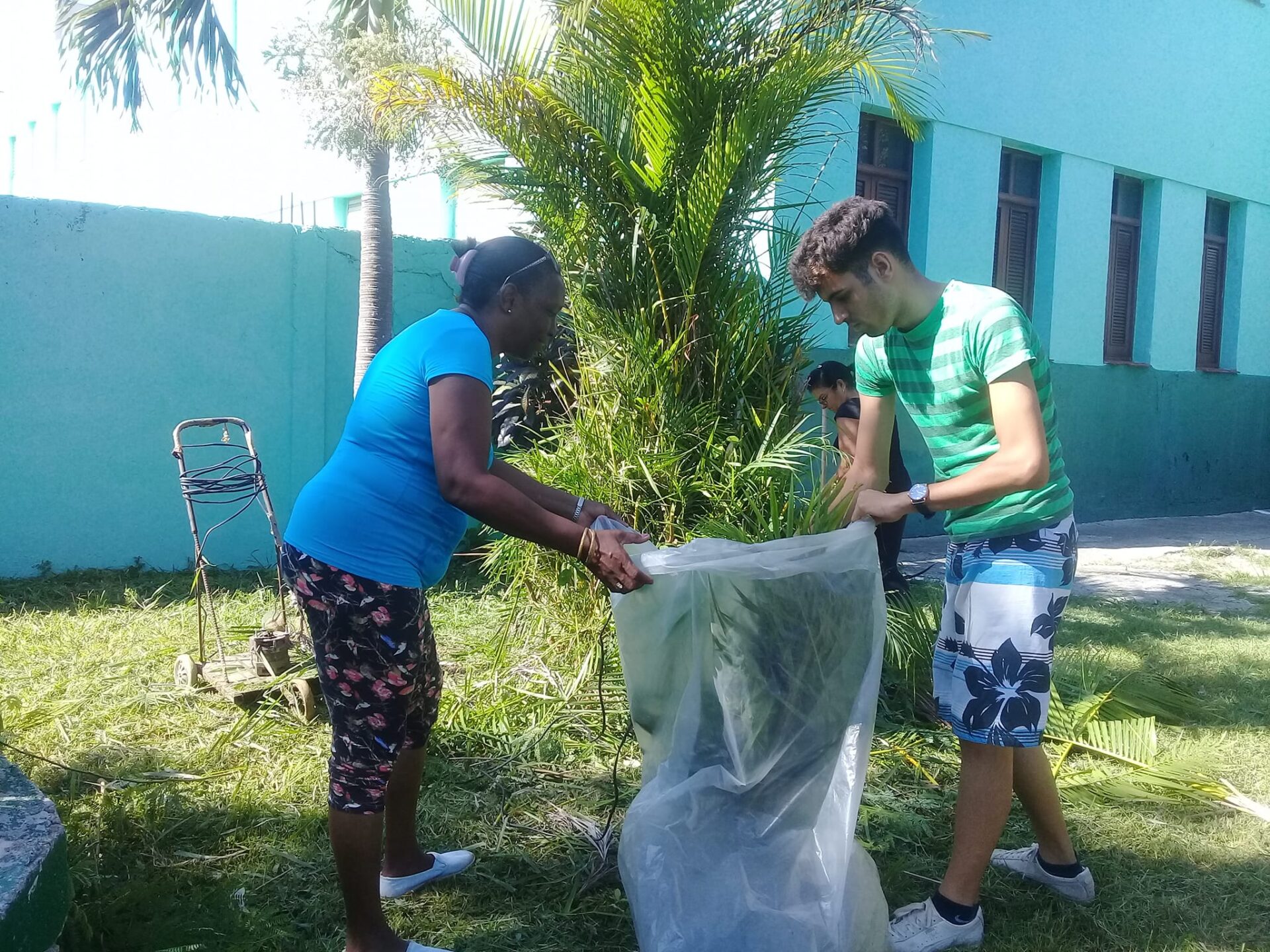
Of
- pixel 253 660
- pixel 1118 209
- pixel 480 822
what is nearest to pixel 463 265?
pixel 480 822

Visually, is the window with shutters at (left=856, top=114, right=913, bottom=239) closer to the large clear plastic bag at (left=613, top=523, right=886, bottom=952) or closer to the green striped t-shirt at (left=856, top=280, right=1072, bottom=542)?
the green striped t-shirt at (left=856, top=280, right=1072, bottom=542)

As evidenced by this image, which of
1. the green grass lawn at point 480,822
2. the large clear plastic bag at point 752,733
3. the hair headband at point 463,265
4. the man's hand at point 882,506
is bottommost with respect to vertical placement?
the green grass lawn at point 480,822

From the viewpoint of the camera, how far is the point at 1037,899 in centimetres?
268

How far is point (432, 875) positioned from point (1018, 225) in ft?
29.4

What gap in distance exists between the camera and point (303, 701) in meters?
3.87

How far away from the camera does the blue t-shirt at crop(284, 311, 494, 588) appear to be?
2.15 m

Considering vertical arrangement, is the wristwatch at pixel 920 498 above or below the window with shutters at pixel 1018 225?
below

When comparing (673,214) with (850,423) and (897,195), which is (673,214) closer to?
(850,423)

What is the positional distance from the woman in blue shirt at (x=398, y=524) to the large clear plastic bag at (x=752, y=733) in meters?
0.20

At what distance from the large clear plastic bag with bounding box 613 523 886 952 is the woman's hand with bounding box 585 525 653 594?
0.21 feet

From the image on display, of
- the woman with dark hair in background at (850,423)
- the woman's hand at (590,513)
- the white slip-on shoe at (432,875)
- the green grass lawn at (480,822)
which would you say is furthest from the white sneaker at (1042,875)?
the woman with dark hair in background at (850,423)

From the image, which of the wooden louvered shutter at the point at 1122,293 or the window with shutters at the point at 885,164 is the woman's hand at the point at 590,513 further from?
the wooden louvered shutter at the point at 1122,293

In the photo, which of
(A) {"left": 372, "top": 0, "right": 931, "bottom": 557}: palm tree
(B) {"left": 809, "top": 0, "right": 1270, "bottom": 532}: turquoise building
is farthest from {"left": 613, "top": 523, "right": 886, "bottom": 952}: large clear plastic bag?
(B) {"left": 809, "top": 0, "right": 1270, "bottom": 532}: turquoise building

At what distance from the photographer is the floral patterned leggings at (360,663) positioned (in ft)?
7.10
